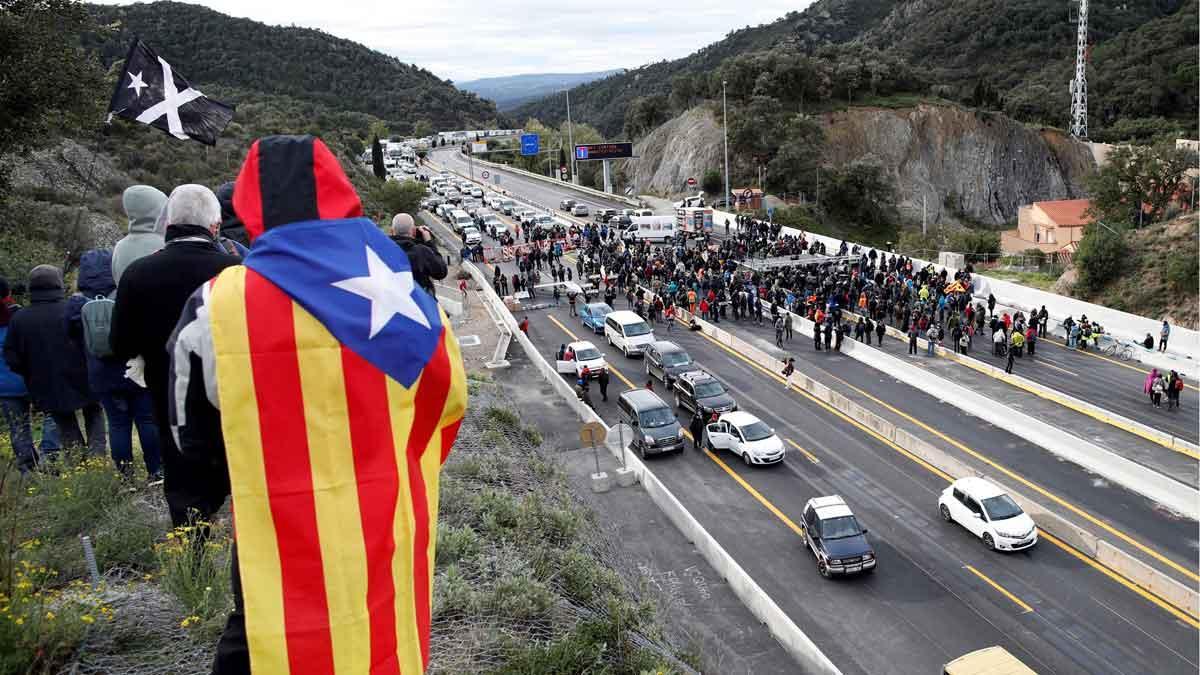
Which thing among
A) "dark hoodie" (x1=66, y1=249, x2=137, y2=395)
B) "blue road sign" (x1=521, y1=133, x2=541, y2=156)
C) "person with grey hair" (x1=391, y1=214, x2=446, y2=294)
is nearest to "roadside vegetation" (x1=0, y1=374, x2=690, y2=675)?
"dark hoodie" (x1=66, y1=249, x2=137, y2=395)

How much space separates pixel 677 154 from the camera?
310 ft

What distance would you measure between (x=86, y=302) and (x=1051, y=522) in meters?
17.9

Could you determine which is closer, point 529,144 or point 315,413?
point 315,413

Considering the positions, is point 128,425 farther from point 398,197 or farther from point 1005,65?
point 1005,65

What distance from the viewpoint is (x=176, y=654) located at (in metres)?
5.22

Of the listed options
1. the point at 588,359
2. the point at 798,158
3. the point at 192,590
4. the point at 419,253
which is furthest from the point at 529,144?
the point at 192,590

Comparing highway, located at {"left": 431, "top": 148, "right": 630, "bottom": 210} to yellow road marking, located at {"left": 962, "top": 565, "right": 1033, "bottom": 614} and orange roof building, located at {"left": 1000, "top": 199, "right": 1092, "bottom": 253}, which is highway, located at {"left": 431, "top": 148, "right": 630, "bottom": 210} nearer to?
orange roof building, located at {"left": 1000, "top": 199, "right": 1092, "bottom": 253}

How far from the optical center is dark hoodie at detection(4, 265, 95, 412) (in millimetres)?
7664

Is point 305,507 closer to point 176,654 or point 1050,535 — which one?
point 176,654

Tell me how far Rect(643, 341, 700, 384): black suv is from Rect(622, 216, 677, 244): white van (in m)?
23.5

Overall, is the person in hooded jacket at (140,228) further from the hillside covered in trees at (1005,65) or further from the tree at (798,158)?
the hillside covered in trees at (1005,65)

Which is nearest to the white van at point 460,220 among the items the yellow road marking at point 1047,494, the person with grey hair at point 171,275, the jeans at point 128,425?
the yellow road marking at point 1047,494

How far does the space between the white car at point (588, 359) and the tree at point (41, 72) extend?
15.4 meters

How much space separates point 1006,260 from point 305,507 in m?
52.4
